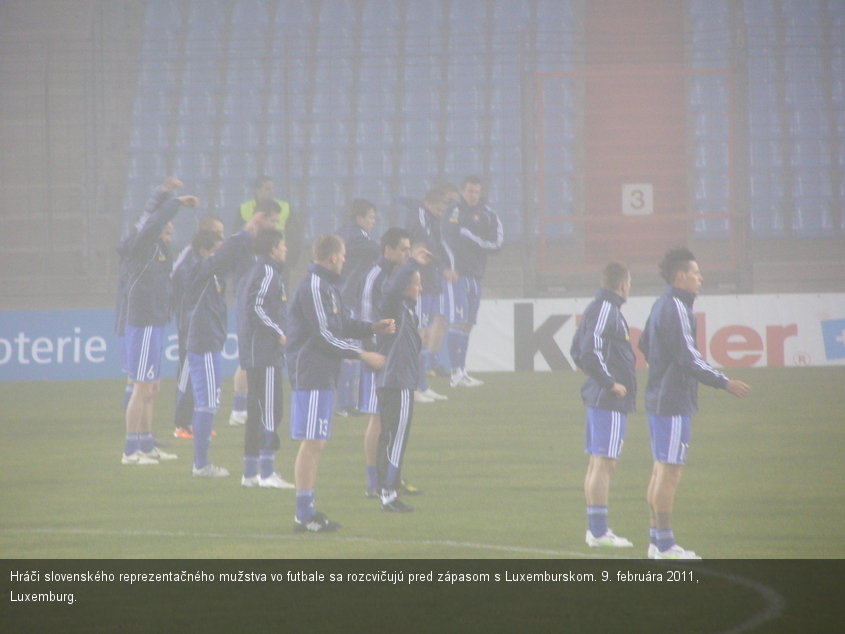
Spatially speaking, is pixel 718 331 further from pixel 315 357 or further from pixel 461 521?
pixel 315 357

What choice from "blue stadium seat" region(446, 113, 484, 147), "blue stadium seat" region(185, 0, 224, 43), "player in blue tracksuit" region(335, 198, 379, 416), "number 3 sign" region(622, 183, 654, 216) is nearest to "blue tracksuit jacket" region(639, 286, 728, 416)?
"player in blue tracksuit" region(335, 198, 379, 416)

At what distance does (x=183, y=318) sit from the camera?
9891 mm

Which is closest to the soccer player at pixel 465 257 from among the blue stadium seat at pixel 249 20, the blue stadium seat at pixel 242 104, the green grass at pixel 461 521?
the green grass at pixel 461 521

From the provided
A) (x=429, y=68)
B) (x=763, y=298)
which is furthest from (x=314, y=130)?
(x=763, y=298)

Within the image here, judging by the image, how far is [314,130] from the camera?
2212 centimetres

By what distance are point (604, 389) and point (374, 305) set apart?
6.93ft

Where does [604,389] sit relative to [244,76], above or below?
below

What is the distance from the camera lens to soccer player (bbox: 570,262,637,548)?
23.1 feet

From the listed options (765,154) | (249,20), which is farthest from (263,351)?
(249,20)

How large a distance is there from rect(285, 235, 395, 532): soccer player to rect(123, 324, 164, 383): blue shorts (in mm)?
2568

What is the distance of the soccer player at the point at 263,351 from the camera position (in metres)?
8.73

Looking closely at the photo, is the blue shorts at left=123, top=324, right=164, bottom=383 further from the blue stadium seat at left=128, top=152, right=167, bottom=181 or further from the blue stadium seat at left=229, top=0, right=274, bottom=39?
the blue stadium seat at left=229, top=0, right=274, bottom=39

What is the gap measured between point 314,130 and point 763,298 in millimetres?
9010
